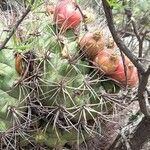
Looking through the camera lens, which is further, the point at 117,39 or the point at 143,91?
the point at 143,91

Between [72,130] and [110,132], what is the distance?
0.20 metres

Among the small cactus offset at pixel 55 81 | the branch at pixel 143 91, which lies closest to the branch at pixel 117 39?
the branch at pixel 143 91

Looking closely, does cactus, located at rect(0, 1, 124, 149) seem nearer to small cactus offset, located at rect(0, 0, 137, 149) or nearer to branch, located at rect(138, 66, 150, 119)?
small cactus offset, located at rect(0, 0, 137, 149)

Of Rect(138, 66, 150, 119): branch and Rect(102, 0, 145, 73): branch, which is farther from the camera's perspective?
Rect(138, 66, 150, 119): branch

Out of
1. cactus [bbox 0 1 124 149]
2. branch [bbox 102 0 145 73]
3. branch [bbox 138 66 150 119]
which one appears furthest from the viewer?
cactus [bbox 0 1 124 149]

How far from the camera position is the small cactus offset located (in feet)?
4.82

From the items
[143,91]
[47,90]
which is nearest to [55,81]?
[47,90]

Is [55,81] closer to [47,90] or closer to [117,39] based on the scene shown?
[47,90]

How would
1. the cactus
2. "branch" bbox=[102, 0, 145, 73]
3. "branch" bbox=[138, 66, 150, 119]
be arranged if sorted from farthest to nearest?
the cactus
"branch" bbox=[138, 66, 150, 119]
"branch" bbox=[102, 0, 145, 73]

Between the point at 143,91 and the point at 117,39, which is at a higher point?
the point at 117,39

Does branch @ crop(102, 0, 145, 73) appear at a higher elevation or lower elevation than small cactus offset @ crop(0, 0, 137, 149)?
higher

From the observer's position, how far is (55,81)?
1.46 meters

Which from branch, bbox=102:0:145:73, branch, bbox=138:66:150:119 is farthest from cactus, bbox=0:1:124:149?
branch, bbox=102:0:145:73

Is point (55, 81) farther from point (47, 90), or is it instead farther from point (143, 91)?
point (143, 91)
